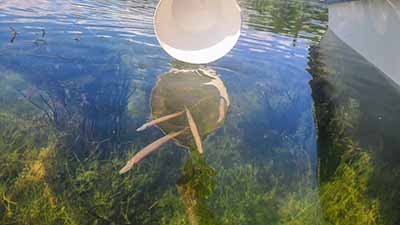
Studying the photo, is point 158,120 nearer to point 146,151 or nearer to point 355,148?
point 146,151

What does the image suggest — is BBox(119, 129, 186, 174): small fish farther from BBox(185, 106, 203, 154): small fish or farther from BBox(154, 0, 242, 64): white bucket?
BBox(154, 0, 242, 64): white bucket

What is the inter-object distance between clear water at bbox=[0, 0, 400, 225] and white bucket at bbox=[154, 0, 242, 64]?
15 centimetres

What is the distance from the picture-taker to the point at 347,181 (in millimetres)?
1582

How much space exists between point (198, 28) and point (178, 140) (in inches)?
48.8

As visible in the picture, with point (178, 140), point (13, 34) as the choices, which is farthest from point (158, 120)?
point (13, 34)

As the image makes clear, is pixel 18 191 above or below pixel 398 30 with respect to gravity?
below

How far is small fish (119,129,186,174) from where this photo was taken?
1506 mm

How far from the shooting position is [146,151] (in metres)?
1.62

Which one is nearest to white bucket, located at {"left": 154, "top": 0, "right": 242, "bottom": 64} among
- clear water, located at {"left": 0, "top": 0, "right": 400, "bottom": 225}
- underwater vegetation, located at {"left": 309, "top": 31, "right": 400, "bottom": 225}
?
clear water, located at {"left": 0, "top": 0, "right": 400, "bottom": 225}

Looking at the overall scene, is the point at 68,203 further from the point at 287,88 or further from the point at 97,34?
the point at 97,34

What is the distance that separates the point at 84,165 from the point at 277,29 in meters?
3.43

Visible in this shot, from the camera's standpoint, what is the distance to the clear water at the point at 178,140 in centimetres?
136

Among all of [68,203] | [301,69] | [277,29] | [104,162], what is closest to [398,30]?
[301,69]

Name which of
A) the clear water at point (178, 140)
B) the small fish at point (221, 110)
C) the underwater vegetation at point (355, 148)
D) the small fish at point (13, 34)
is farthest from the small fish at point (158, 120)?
the small fish at point (13, 34)
